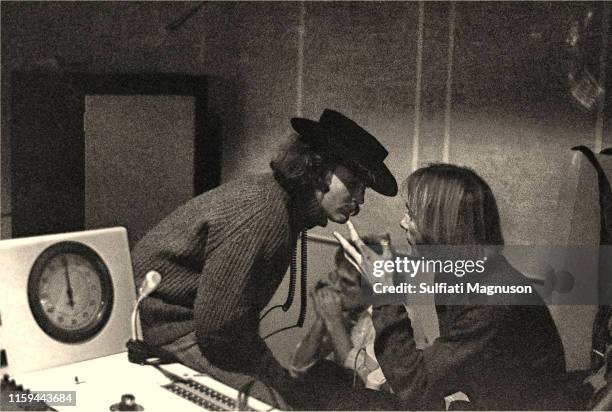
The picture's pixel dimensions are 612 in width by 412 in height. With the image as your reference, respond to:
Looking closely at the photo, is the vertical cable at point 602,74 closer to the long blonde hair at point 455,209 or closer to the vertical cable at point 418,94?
the long blonde hair at point 455,209

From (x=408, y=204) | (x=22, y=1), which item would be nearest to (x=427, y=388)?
(x=408, y=204)

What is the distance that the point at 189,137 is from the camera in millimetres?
2242

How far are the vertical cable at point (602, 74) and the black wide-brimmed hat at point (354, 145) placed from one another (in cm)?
47

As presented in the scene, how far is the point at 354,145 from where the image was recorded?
6.12ft

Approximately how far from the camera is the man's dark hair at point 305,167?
1764 mm

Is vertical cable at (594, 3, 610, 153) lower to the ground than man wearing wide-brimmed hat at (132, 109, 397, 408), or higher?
higher

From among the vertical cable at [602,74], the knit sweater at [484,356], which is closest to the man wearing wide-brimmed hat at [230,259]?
the knit sweater at [484,356]

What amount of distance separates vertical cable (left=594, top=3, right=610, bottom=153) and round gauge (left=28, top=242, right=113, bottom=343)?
1.01 meters

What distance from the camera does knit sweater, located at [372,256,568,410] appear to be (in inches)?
65.1

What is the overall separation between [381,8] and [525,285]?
2.47 feet

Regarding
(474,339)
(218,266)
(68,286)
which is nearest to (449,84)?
(474,339)

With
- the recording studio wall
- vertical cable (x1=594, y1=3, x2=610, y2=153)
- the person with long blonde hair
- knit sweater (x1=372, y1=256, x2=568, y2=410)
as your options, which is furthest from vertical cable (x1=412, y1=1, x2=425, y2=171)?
vertical cable (x1=594, y1=3, x2=610, y2=153)

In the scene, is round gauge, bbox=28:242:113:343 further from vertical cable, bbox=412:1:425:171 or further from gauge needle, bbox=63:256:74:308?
vertical cable, bbox=412:1:425:171

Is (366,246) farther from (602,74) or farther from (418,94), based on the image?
(602,74)
